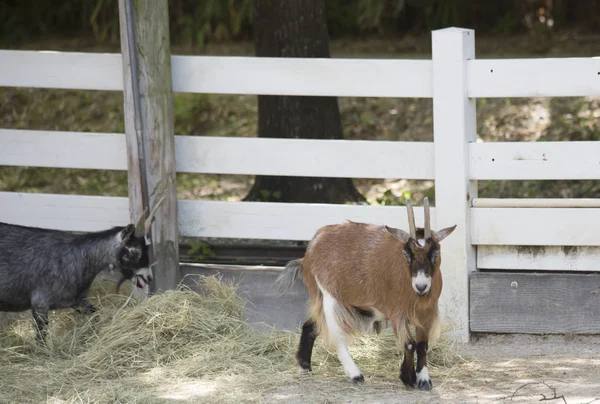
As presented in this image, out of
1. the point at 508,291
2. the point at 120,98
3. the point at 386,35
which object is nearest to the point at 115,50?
the point at 120,98

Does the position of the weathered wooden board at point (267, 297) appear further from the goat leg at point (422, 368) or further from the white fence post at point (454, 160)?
the goat leg at point (422, 368)

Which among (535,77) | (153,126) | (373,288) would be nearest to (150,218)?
(153,126)

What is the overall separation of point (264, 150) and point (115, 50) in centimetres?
768

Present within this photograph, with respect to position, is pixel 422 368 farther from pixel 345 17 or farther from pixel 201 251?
pixel 345 17

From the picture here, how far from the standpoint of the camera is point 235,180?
406 inches

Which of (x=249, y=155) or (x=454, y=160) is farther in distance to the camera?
(x=249, y=155)

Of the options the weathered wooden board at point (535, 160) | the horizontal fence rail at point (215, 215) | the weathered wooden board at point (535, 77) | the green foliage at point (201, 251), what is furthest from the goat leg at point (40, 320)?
the weathered wooden board at point (535, 77)

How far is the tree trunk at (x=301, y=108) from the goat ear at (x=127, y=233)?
2526 mm

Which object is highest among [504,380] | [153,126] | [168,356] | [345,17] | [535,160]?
[345,17]

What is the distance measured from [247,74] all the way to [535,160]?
189 centimetres

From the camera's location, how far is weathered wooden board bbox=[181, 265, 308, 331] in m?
6.66

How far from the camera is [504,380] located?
5.54 metres

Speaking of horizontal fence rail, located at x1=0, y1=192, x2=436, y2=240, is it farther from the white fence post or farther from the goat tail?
the goat tail

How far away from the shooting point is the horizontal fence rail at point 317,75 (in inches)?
241
